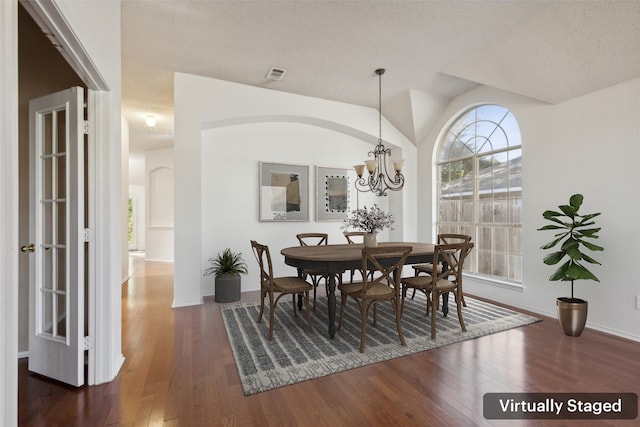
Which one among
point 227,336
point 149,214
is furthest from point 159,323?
point 149,214

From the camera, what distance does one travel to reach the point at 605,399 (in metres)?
1.97

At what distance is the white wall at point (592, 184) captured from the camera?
2.95 m

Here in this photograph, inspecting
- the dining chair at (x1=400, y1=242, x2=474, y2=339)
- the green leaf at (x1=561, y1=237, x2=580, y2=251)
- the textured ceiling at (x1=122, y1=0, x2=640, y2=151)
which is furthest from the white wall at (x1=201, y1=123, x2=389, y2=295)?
the green leaf at (x1=561, y1=237, x2=580, y2=251)

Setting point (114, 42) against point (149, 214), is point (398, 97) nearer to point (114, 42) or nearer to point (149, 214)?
point (114, 42)

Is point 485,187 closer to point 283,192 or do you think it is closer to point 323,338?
point 283,192

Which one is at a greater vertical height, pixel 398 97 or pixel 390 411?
pixel 398 97

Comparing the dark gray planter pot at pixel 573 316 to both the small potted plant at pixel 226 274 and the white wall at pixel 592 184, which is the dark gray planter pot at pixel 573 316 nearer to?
the white wall at pixel 592 184

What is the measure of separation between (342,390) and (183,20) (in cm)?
348

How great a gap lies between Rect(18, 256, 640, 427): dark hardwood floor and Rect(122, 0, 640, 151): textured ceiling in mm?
2715

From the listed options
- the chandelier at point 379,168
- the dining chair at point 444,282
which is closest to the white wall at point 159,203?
the chandelier at point 379,168

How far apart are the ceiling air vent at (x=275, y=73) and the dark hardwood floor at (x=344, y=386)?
10.5 feet
